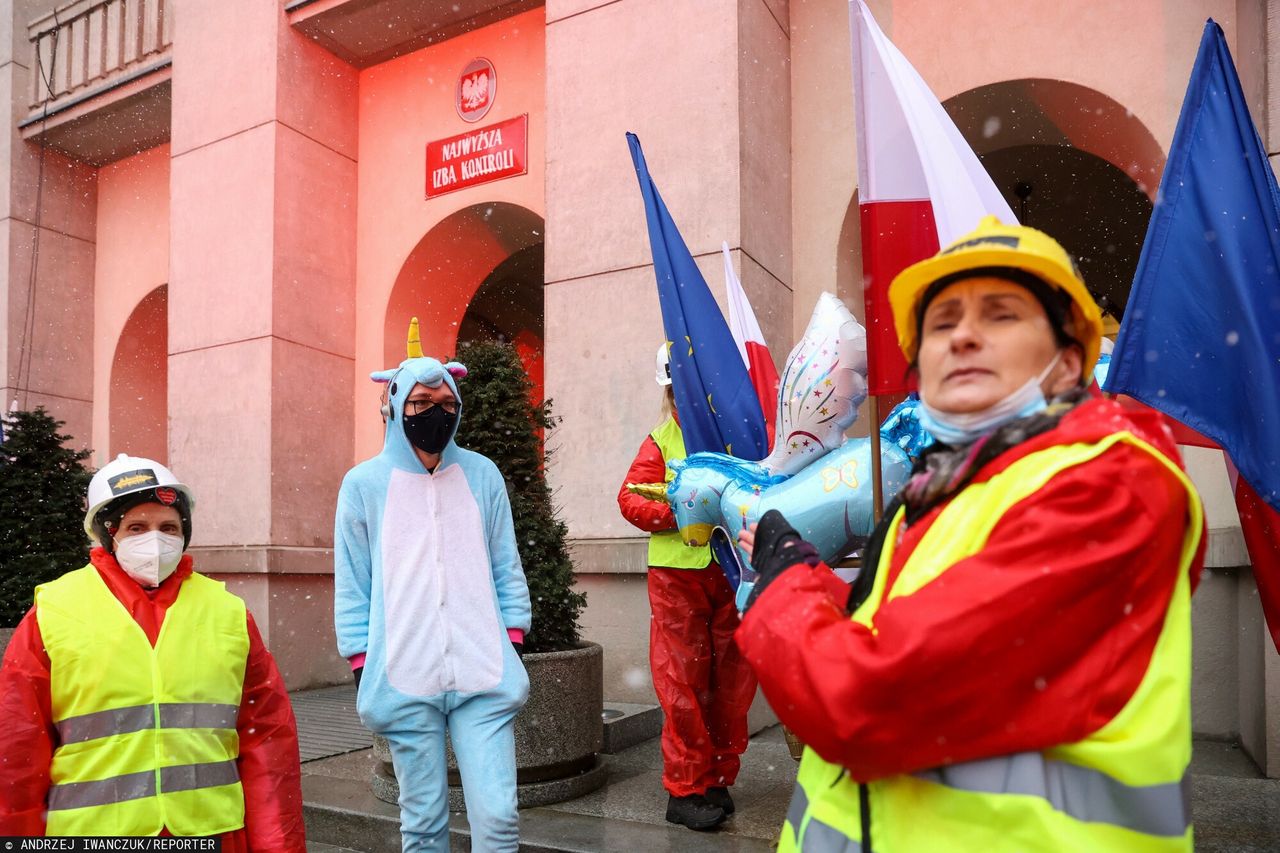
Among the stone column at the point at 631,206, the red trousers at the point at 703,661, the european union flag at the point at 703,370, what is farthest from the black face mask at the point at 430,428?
the stone column at the point at 631,206

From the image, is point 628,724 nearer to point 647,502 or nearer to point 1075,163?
point 647,502

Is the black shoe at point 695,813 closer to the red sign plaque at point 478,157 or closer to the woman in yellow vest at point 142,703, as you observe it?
the woman in yellow vest at point 142,703

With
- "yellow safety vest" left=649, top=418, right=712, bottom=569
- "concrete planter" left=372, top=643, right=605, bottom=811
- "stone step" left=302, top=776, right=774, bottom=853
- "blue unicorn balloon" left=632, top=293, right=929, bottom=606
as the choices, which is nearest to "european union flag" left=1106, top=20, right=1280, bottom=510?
"blue unicorn balloon" left=632, top=293, right=929, bottom=606

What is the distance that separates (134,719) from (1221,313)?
3.33 meters

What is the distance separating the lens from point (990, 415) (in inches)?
62.8

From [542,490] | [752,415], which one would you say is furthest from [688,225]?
[752,415]

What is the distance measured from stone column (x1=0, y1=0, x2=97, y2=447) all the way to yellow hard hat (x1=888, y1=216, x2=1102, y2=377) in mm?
11834

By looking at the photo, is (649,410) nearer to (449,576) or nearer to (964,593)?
(449,576)

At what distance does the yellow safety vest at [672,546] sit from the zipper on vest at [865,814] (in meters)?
3.23

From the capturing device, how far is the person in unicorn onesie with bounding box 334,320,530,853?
141 inches

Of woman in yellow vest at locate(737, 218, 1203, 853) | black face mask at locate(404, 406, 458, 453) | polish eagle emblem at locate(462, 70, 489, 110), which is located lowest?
woman in yellow vest at locate(737, 218, 1203, 853)

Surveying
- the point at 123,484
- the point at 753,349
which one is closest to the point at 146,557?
the point at 123,484

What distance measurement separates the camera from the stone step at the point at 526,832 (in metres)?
4.43

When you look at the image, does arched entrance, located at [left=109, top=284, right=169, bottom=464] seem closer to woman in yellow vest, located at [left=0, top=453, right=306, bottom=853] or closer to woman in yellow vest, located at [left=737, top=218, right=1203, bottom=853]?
woman in yellow vest, located at [left=0, top=453, right=306, bottom=853]
